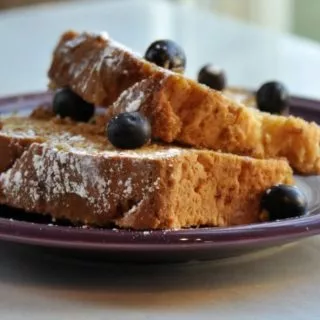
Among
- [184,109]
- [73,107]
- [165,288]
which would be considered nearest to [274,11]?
[73,107]

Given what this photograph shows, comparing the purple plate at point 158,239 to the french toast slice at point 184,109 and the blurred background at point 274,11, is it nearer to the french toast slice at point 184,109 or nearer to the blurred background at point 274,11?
the french toast slice at point 184,109

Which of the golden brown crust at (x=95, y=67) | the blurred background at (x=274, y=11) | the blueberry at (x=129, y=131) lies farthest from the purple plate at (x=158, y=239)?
the blurred background at (x=274, y=11)

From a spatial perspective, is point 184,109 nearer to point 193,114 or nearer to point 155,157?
point 193,114

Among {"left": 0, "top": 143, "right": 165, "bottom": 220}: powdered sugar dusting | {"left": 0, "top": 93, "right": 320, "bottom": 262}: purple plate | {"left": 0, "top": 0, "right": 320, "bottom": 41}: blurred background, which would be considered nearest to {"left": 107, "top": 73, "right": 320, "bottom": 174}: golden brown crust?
{"left": 0, "top": 143, "right": 165, "bottom": 220}: powdered sugar dusting

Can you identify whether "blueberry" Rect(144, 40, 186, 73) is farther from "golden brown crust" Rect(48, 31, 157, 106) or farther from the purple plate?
the purple plate

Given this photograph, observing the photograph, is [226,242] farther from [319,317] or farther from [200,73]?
[200,73]
